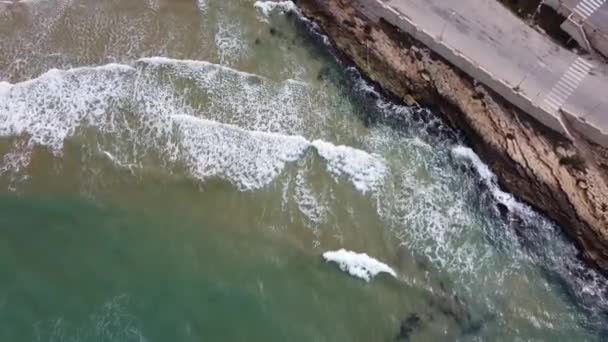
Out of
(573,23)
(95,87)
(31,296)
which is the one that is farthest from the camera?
(95,87)

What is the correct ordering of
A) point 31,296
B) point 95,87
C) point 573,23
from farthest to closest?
point 95,87 < point 573,23 < point 31,296

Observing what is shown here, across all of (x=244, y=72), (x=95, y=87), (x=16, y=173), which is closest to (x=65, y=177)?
(x=16, y=173)

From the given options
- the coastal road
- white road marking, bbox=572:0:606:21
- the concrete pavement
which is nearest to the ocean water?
the coastal road

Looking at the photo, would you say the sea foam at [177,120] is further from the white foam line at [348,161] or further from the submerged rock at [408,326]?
the submerged rock at [408,326]

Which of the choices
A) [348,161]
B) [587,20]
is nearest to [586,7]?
[587,20]

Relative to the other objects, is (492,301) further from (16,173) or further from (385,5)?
(16,173)

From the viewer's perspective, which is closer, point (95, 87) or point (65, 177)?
point (65, 177)

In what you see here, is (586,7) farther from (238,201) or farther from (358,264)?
(238,201)
